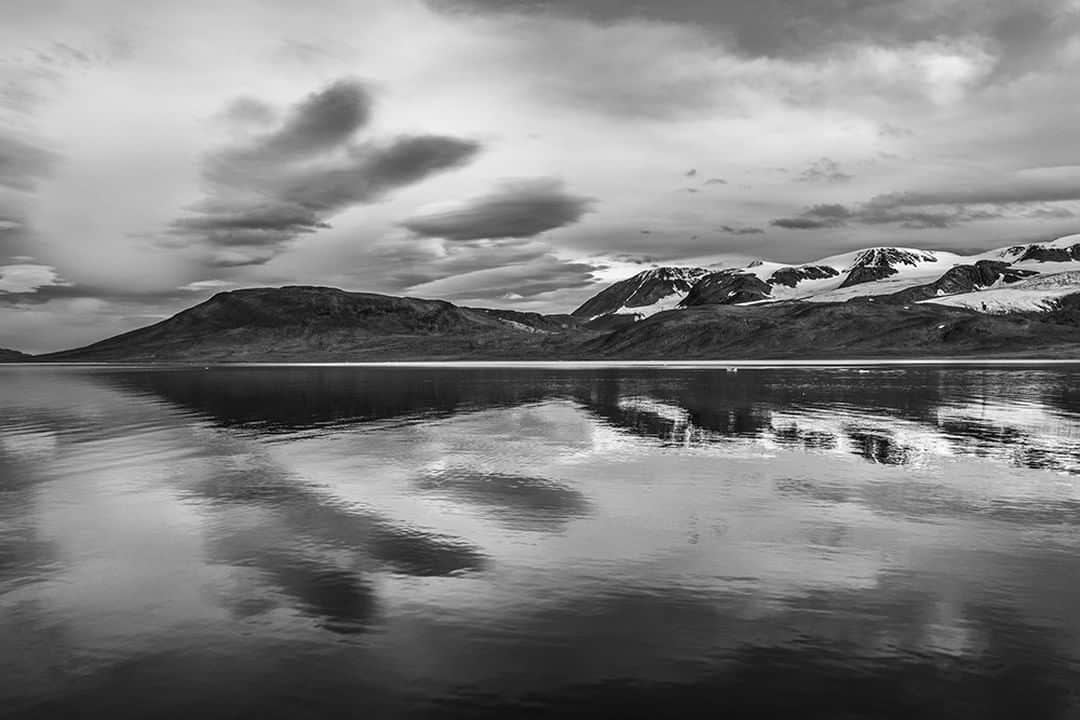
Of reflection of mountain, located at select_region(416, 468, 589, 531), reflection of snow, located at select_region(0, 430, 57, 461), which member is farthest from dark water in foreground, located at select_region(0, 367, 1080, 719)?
reflection of snow, located at select_region(0, 430, 57, 461)

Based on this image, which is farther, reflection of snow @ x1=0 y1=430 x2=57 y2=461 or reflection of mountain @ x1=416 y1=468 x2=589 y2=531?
reflection of snow @ x1=0 y1=430 x2=57 y2=461

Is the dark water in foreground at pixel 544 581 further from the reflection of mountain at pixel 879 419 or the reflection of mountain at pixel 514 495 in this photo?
the reflection of mountain at pixel 879 419

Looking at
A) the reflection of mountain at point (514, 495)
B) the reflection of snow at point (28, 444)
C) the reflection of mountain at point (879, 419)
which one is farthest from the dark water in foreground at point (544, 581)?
the reflection of mountain at point (879, 419)

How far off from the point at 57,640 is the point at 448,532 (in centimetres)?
1059

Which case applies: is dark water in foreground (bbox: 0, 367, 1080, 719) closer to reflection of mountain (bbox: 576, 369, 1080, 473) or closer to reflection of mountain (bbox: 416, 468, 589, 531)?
reflection of mountain (bbox: 416, 468, 589, 531)

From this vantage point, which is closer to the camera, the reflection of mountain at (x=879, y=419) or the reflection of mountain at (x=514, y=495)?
the reflection of mountain at (x=514, y=495)

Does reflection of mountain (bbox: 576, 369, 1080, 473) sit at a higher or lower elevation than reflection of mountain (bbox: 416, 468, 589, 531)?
higher

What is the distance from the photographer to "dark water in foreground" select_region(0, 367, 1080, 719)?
1252cm

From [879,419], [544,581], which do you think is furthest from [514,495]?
[879,419]

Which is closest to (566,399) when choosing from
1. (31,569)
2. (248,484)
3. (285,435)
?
(285,435)

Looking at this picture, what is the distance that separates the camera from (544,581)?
59.4 ft

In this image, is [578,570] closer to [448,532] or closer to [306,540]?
[448,532]

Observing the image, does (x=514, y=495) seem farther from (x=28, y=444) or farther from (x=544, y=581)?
(x=28, y=444)

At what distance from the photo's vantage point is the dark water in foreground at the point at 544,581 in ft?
41.1
